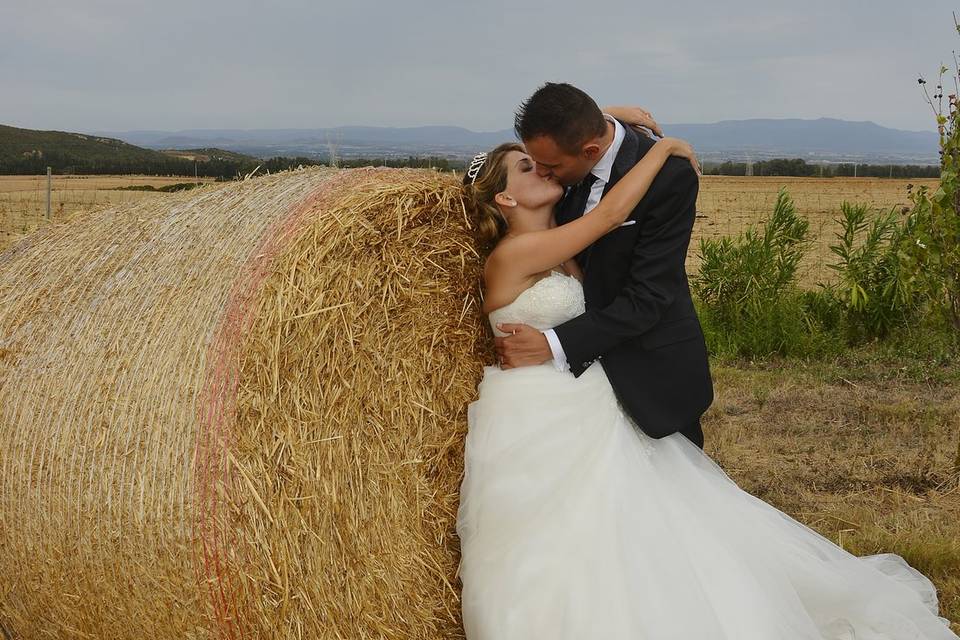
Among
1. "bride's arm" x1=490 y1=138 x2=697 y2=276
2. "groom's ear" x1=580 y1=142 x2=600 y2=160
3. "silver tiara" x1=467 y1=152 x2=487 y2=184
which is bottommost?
"bride's arm" x1=490 y1=138 x2=697 y2=276

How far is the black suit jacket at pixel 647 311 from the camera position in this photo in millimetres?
3684

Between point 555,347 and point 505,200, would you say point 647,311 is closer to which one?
point 555,347

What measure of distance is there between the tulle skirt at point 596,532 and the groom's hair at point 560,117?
0.95 m

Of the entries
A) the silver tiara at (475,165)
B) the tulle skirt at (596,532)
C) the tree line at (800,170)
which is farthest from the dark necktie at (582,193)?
the tree line at (800,170)

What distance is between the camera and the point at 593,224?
3615 millimetres

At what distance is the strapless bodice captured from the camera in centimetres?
377

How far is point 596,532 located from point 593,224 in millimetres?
1229

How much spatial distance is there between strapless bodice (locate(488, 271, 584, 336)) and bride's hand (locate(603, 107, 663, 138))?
32.9 inches

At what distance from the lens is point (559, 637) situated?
3475mm

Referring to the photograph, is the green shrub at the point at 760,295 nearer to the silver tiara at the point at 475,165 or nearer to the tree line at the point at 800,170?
the silver tiara at the point at 475,165

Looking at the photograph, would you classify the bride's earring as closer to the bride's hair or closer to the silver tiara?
the bride's hair

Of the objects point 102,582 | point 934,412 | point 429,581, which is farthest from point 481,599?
point 934,412

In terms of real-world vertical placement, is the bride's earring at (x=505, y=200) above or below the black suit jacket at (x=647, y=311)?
above

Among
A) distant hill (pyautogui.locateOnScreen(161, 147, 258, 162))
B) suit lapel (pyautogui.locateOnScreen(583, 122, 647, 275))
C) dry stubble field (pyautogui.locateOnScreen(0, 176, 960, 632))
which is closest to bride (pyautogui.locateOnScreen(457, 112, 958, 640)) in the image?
suit lapel (pyautogui.locateOnScreen(583, 122, 647, 275))
